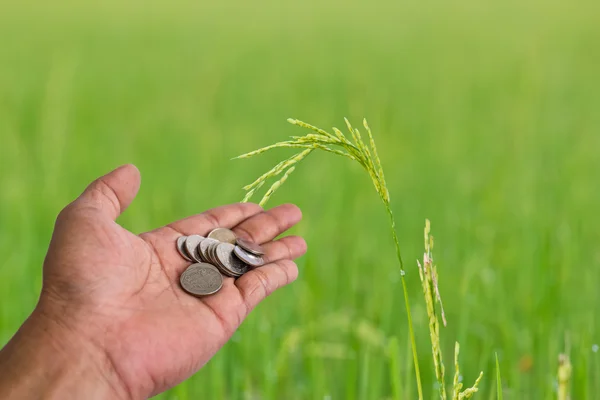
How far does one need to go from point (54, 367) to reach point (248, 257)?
23.7 inches

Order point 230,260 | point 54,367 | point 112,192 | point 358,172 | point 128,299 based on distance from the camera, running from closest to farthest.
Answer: point 54,367 → point 128,299 → point 112,192 → point 230,260 → point 358,172

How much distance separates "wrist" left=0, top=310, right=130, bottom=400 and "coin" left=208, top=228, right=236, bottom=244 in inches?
21.7

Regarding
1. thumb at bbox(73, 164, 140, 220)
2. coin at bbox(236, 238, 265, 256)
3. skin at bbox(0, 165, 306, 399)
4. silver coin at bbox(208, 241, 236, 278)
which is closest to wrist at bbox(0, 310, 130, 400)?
skin at bbox(0, 165, 306, 399)

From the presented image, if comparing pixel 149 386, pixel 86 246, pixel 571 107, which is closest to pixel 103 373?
pixel 149 386

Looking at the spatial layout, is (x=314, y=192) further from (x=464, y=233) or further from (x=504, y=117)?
(x=504, y=117)

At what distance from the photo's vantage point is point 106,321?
5.98 ft

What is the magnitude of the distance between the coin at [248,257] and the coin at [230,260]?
0.06 ft

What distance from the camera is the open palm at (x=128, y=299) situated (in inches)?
71.1

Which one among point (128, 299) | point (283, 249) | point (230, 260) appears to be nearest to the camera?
point (128, 299)

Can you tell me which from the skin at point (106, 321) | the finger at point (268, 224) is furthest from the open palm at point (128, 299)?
the finger at point (268, 224)

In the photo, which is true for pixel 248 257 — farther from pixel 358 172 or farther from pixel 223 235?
pixel 358 172

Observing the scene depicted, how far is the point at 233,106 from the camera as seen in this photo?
5.56 metres

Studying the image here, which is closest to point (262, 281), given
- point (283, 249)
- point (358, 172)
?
point (283, 249)

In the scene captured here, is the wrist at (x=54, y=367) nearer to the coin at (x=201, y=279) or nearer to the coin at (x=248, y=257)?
the coin at (x=201, y=279)
